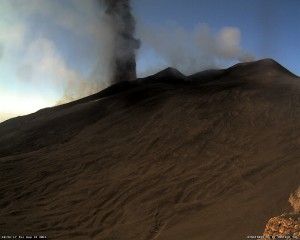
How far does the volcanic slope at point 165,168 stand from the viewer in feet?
25.5

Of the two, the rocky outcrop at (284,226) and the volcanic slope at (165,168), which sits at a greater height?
the volcanic slope at (165,168)

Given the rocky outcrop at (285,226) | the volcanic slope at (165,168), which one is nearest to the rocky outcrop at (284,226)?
the rocky outcrop at (285,226)

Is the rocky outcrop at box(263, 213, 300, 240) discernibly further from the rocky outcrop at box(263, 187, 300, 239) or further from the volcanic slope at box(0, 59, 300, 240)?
the volcanic slope at box(0, 59, 300, 240)

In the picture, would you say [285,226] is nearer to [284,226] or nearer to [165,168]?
[284,226]

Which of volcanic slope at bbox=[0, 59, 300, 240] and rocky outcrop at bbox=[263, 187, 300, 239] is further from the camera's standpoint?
volcanic slope at bbox=[0, 59, 300, 240]

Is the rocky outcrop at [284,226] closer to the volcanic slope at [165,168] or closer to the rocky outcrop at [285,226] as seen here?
the rocky outcrop at [285,226]

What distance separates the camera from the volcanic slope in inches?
306

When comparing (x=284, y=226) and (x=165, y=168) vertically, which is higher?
(x=165, y=168)

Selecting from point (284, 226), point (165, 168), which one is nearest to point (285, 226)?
point (284, 226)

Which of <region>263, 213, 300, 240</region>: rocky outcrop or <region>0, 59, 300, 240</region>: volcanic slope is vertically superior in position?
<region>0, 59, 300, 240</region>: volcanic slope

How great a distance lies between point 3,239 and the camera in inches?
303

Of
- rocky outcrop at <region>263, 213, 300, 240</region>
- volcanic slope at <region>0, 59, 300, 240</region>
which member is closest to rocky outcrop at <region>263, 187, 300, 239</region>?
rocky outcrop at <region>263, 213, 300, 240</region>

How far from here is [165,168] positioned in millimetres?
10914

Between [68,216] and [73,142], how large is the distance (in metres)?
7.13
